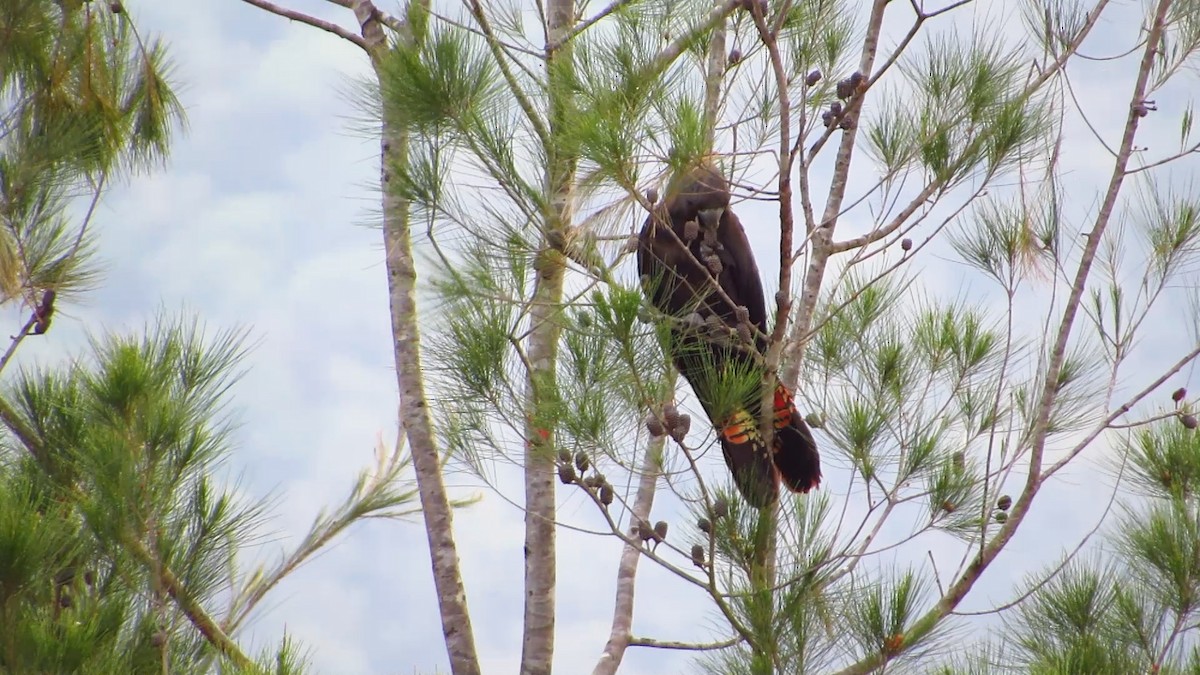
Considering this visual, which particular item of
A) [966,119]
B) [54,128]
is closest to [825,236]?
[966,119]

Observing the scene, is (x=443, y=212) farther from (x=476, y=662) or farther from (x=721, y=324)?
(x=476, y=662)

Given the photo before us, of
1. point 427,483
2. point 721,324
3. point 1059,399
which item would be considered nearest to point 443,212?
point 721,324

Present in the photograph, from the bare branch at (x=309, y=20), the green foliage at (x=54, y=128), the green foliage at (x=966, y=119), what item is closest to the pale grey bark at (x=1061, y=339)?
the green foliage at (x=966, y=119)


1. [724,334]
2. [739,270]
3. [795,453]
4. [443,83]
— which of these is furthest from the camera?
[739,270]

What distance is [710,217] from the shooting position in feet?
8.59

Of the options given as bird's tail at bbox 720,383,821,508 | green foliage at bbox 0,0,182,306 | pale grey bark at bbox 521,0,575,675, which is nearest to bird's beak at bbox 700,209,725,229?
pale grey bark at bbox 521,0,575,675

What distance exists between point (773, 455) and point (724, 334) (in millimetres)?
388

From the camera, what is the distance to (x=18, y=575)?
6.04ft

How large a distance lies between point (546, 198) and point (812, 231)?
428mm

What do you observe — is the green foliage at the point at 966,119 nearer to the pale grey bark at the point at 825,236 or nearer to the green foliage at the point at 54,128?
the pale grey bark at the point at 825,236

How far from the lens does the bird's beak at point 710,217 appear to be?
103 inches

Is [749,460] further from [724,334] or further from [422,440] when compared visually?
[422,440]

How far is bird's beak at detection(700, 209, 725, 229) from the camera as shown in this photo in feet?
8.58

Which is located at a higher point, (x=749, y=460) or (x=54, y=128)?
(x=54, y=128)
